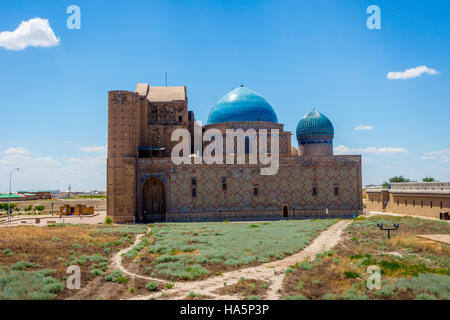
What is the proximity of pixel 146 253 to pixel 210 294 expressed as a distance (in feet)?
25.8

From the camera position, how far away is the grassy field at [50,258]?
1234 centimetres

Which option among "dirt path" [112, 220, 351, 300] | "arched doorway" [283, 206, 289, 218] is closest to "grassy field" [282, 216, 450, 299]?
"dirt path" [112, 220, 351, 300]

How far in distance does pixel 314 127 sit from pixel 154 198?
65.6 ft

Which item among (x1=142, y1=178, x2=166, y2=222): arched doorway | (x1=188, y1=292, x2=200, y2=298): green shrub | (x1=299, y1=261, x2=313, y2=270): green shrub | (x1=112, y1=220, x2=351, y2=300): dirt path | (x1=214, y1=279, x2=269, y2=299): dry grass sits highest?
(x1=142, y1=178, x2=166, y2=222): arched doorway

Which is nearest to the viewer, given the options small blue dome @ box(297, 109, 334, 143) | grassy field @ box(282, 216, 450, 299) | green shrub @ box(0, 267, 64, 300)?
grassy field @ box(282, 216, 450, 299)

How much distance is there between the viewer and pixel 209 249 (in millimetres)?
19703

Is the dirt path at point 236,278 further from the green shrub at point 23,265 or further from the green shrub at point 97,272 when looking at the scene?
the green shrub at point 23,265

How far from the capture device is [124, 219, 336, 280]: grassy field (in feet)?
51.7

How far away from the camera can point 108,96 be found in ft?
114

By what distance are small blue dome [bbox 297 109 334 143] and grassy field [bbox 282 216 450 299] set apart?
72.3 ft

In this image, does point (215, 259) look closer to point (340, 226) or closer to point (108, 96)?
point (340, 226)

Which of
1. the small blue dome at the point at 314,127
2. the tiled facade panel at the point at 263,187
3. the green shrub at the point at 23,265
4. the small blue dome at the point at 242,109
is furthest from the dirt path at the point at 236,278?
the small blue dome at the point at 314,127

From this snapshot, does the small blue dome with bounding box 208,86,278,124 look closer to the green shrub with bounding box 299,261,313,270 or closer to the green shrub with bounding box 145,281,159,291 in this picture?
the green shrub with bounding box 299,261,313,270

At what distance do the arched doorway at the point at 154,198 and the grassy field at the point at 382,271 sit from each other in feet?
64.8
